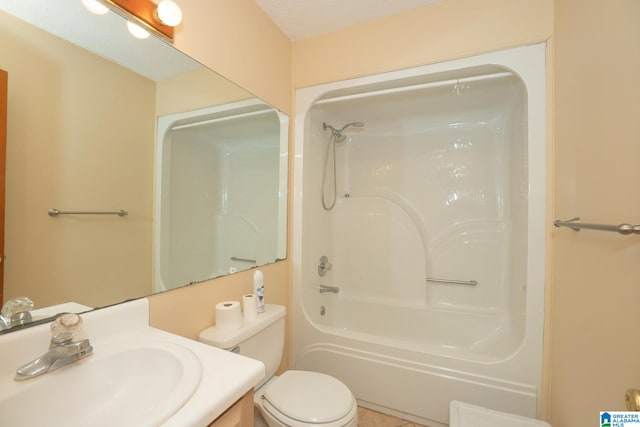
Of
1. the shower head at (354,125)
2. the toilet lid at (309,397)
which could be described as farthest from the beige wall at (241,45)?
the toilet lid at (309,397)

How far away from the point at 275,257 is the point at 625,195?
61.3 inches

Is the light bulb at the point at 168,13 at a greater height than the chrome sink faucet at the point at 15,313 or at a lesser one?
greater

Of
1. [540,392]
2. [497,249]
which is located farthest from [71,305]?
[497,249]

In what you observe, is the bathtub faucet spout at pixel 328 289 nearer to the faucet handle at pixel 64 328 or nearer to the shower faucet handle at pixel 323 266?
the shower faucet handle at pixel 323 266

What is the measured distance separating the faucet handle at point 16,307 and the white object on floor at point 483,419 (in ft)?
5.22

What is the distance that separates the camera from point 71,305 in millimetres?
743

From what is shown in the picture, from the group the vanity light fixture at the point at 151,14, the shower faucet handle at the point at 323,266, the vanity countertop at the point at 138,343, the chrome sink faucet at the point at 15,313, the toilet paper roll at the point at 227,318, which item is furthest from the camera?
the shower faucet handle at the point at 323,266

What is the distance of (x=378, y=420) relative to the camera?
1459 millimetres

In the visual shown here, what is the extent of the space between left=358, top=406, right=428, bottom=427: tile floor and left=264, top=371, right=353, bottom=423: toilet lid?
1.58 feet

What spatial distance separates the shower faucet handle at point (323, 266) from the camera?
6.76 feet

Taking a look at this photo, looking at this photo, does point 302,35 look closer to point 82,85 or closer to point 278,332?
point 82,85

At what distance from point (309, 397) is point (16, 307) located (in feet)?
3.43

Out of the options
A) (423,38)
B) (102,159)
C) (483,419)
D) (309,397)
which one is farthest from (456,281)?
(102,159)

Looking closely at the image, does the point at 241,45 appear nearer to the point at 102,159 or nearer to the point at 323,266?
the point at 102,159
